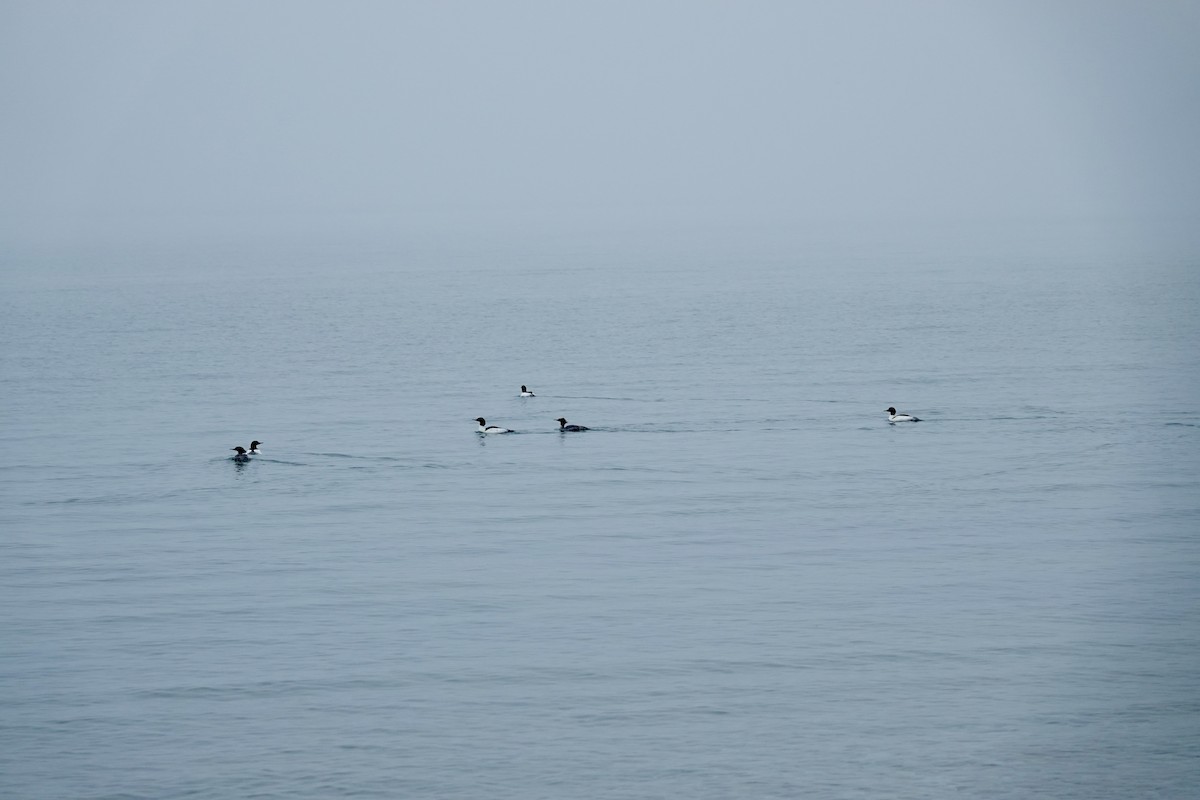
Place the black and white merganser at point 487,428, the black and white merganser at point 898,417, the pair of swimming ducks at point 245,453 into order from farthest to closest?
the black and white merganser at point 487,428 → the black and white merganser at point 898,417 → the pair of swimming ducks at point 245,453

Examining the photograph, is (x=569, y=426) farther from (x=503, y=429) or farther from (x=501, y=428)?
(x=501, y=428)

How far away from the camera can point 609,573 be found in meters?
36.1

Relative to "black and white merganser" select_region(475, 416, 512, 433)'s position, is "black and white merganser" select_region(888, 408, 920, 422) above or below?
above

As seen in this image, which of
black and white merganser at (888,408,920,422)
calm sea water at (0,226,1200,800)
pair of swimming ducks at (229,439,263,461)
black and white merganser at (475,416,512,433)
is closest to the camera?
calm sea water at (0,226,1200,800)

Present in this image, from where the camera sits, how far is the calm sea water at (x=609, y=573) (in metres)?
25.8

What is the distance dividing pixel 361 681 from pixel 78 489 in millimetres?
19562

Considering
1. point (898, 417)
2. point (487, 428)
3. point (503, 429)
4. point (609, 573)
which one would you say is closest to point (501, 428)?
point (503, 429)

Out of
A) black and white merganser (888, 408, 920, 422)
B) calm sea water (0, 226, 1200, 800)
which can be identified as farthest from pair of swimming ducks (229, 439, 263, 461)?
black and white merganser (888, 408, 920, 422)

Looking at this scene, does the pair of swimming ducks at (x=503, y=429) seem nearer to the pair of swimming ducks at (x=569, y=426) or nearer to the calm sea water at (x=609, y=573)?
the pair of swimming ducks at (x=569, y=426)

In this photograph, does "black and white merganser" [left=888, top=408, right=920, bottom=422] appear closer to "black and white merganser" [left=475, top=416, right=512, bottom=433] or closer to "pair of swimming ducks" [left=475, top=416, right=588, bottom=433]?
"pair of swimming ducks" [left=475, top=416, right=588, bottom=433]

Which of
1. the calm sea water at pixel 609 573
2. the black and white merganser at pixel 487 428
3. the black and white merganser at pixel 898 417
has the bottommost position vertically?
the calm sea water at pixel 609 573

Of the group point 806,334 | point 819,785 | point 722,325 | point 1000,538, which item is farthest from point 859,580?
point 722,325

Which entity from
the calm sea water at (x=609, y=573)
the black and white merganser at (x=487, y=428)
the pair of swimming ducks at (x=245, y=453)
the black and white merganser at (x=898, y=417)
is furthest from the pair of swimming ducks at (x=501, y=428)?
the black and white merganser at (x=898, y=417)

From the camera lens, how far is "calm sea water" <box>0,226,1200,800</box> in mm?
25797
